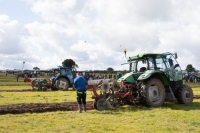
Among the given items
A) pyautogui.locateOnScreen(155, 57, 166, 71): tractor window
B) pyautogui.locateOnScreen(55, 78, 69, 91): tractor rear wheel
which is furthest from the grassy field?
pyautogui.locateOnScreen(55, 78, 69, 91): tractor rear wheel

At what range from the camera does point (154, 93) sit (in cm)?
1222

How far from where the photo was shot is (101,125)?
811cm

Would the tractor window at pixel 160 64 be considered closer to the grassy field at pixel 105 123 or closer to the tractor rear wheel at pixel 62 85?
the grassy field at pixel 105 123

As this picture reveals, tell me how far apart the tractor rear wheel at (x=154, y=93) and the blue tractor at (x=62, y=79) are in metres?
13.6

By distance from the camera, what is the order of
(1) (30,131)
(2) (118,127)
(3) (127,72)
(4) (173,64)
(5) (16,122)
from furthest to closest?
1. (3) (127,72)
2. (4) (173,64)
3. (5) (16,122)
4. (2) (118,127)
5. (1) (30,131)

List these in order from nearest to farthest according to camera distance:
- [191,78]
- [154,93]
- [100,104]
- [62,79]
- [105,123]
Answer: [105,123], [100,104], [154,93], [62,79], [191,78]

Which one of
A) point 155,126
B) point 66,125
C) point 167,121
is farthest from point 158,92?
point 66,125

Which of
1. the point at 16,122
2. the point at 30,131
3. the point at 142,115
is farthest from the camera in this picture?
the point at 142,115

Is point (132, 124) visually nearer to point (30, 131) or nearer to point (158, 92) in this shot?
point (30, 131)

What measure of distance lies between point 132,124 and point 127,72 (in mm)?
5748

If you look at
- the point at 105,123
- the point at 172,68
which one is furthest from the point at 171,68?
the point at 105,123

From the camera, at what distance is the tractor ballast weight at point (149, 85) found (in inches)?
466

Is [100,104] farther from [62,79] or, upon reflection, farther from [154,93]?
[62,79]

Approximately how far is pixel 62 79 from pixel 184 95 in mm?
14165
